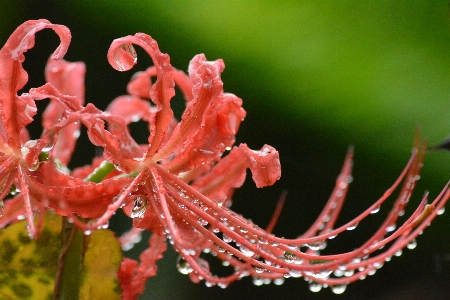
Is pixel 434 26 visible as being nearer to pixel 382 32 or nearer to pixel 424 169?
pixel 382 32

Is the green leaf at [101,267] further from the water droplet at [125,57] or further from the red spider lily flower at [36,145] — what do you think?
the water droplet at [125,57]

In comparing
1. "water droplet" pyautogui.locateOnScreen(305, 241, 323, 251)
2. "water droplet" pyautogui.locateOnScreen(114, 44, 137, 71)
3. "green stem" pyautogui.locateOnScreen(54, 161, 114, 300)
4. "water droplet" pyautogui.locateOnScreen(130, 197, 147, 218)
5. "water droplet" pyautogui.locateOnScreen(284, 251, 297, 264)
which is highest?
"water droplet" pyautogui.locateOnScreen(114, 44, 137, 71)

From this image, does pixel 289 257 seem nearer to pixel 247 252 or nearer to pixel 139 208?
pixel 247 252

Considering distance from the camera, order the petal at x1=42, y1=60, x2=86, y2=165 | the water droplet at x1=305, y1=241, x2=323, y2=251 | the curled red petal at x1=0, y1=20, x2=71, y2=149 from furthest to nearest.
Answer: the petal at x1=42, y1=60, x2=86, y2=165 → the water droplet at x1=305, y1=241, x2=323, y2=251 → the curled red petal at x1=0, y1=20, x2=71, y2=149

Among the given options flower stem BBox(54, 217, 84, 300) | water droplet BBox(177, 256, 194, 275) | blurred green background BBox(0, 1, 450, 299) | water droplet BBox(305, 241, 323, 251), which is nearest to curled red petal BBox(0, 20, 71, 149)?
flower stem BBox(54, 217, 84, 300)

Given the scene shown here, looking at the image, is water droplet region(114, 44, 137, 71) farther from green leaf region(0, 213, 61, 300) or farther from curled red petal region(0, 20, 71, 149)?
green leaf region(0, 213, 61, 300)
